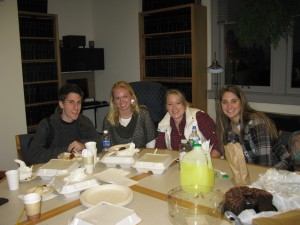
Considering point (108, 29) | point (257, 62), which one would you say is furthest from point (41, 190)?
point (108, 29)

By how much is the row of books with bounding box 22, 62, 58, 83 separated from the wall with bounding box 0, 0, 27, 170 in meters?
0.48

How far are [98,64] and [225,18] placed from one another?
2326mm

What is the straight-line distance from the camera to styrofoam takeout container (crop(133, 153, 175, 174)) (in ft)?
5.57

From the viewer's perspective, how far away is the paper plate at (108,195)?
4.34 feet

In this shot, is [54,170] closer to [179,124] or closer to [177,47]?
[179,124]

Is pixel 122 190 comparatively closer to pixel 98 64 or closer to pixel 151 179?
pixel 151 179

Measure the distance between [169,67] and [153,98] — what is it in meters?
0.89

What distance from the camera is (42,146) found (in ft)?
7.14

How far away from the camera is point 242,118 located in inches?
81.4

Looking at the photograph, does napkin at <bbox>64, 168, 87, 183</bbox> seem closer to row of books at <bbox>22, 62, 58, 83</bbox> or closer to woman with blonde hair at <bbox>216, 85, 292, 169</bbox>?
woman with blonde hair at <bbox>216, 85, 292, 169</bbox>

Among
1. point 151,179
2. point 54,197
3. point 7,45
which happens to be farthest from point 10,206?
point 7,45

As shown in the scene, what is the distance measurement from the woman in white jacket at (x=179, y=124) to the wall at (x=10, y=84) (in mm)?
2188

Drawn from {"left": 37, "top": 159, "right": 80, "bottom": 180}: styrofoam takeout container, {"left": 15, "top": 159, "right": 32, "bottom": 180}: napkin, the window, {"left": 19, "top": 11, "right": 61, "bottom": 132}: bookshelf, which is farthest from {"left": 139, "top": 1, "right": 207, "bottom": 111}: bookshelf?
{"left": 15, "top": 159, "right": 32, "bottom": 180}: napkin

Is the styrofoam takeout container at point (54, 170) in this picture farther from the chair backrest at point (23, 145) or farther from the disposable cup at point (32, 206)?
the chair backrest at point (23, 145)
